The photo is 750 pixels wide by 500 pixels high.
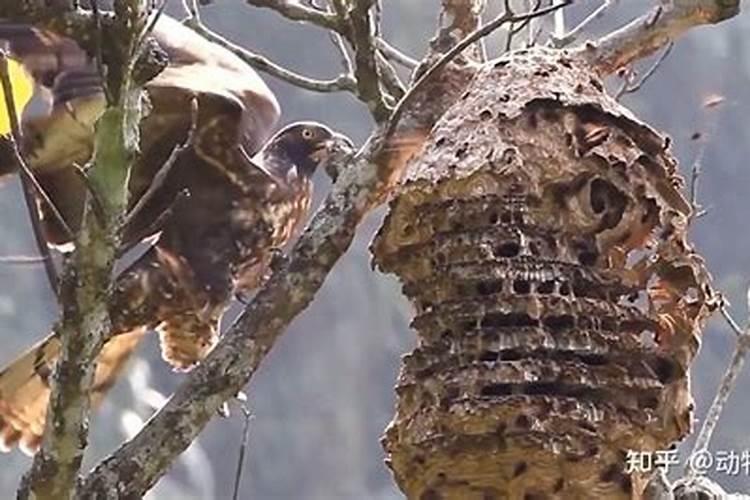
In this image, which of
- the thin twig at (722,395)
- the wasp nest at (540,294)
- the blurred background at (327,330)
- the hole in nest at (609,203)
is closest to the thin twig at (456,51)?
the wasp nest at (540,294)

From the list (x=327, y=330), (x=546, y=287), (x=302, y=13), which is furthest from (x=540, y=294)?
(x=327, y=330)

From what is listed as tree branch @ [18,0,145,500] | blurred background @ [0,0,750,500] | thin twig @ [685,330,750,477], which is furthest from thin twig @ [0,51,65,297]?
blurred background @ [0,0,750,500]

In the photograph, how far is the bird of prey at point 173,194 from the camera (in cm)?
137

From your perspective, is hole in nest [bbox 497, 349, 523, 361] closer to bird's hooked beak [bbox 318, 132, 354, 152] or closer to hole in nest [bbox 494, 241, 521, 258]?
hole in nest [bbox 494, 241, 521, 258]

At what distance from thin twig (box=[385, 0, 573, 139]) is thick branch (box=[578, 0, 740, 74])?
2.6 inches

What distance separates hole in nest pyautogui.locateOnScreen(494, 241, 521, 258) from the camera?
105 cm

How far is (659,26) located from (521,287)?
0.38 m

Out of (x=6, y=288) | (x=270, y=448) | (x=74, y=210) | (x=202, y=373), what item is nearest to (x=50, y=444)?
(x=202, y=373)

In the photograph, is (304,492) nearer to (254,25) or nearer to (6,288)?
(6,288)

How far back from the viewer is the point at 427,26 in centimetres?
512

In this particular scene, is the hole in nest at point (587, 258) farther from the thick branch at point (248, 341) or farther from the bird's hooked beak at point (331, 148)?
the bird's hooked beak at point (331, 148)

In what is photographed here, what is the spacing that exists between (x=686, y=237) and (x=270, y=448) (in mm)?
3997

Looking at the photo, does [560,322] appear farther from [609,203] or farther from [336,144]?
[336,144]

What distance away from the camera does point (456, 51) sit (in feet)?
3.82
